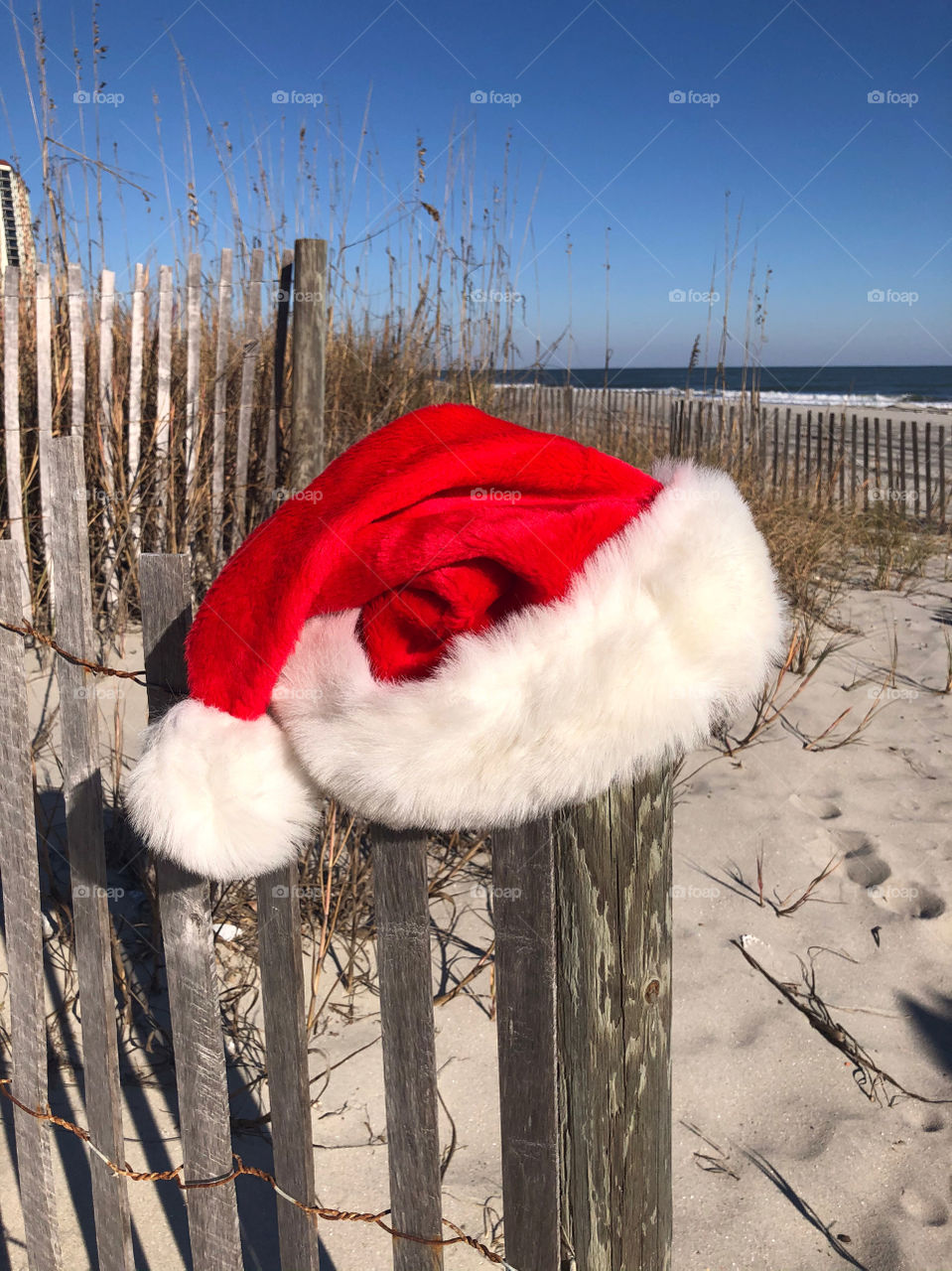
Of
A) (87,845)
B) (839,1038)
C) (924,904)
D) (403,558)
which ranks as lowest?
(839,1038)

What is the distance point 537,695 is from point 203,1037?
2.50 ft

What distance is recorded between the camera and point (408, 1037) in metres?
1.09

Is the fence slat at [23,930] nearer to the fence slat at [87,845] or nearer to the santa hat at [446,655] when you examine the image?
the fence slat at [87,845]

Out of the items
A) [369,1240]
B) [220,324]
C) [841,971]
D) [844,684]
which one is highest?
[220,324]

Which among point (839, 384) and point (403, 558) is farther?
Answer: point (839, 384)

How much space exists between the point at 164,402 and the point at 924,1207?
14.4 feet

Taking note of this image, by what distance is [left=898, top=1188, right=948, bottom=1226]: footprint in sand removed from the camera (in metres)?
1.83

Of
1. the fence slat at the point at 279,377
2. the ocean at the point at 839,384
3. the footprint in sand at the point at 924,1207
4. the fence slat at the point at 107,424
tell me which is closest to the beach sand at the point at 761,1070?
the footprint in sand at the point at 924,1207

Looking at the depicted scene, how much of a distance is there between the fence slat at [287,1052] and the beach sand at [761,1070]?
722mm

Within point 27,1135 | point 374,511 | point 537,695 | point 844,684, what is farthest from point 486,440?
point 844,684

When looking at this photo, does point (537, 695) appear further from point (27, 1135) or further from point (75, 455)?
point (27, 1135)

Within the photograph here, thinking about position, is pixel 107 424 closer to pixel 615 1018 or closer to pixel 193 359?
pixel 193 359

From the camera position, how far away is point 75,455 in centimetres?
119

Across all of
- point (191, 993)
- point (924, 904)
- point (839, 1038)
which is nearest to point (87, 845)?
point (191, 993)
